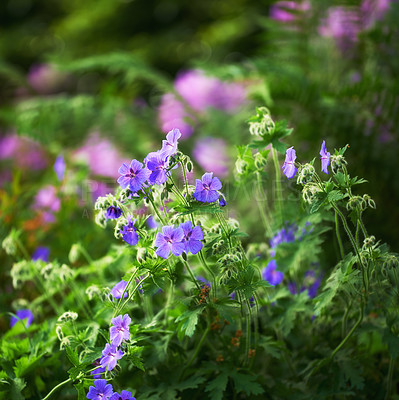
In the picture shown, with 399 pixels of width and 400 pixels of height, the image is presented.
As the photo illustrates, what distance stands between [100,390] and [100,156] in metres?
2.29

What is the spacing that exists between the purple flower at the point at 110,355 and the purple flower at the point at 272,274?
0.54 m

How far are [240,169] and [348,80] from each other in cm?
171

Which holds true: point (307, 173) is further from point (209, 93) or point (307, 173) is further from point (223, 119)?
point (209, 93)

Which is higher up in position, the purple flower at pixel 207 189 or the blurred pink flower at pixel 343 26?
the purple flower at pixel 207 189

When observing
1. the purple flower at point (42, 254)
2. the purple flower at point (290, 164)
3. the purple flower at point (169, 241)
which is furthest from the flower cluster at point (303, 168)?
the purple flower at point (42, 254)

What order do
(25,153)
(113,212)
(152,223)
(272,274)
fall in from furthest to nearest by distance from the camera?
(25,153) → (152,223) → (272,274) → (113,212)

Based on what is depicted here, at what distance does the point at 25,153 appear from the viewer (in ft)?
10.9

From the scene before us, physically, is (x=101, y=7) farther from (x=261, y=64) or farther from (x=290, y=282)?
(x=290, y=282)

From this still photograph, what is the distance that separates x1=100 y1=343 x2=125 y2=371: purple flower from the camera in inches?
36.4

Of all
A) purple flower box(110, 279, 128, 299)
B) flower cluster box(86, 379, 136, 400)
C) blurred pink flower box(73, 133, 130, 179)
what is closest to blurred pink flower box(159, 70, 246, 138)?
blurred pink flower box(73, 133, 130, 179)

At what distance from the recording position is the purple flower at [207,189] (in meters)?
0.94

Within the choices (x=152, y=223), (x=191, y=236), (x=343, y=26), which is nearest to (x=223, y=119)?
(x=343, y=26)

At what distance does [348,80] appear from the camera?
256cm

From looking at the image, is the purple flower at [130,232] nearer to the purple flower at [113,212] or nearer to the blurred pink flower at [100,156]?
the purple flower at [113,212]
